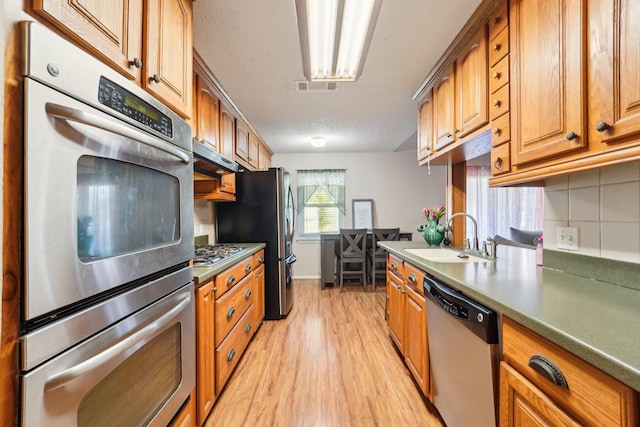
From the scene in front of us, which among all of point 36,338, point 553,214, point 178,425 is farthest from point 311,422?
point 553,214

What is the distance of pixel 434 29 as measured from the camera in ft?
5.00

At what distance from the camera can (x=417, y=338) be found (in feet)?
5.12

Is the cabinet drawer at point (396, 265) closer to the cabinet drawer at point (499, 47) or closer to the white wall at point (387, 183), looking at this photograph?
the cabinet drawer at point (499, 47)

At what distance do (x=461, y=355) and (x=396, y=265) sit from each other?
980 millimetres

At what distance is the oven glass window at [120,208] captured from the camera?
0.64m

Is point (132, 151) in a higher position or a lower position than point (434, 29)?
lower

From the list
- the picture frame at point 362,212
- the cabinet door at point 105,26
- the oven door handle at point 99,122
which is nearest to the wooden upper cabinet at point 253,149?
the picture frame at point 362,212

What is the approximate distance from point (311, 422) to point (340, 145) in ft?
11.8

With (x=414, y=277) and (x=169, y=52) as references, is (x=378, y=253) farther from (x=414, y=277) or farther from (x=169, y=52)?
(x=169, y=52)

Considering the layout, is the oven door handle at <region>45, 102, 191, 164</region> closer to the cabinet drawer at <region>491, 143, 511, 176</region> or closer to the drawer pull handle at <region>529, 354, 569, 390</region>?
the drawer pull handle at <region>529, 354, 569, 390</region>

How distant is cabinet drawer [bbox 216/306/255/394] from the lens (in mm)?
1548

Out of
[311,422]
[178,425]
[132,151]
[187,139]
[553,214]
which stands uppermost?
[187,139]

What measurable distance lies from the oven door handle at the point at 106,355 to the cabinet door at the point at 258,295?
1.46m

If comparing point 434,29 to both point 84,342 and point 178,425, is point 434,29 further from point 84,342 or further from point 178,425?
point 178,425
